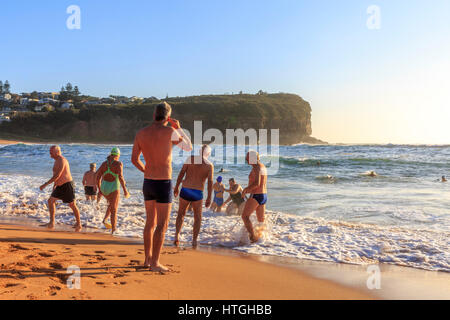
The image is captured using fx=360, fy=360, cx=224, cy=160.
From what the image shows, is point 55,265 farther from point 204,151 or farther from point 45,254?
point 204,151

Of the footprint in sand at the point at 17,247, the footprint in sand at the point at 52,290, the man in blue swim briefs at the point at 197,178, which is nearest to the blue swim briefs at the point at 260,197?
the man in blue swim briefs at the point at 197,178

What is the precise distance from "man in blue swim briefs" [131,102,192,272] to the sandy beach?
455mm

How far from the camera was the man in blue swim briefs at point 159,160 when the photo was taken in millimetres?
3887

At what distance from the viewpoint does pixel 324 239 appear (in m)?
6.67

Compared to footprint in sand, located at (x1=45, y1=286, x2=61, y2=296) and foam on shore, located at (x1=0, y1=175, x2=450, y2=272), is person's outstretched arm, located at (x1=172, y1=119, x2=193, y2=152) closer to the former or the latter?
footprint in sand, located at (x1=45, y1=286, x2=61, y2=296)

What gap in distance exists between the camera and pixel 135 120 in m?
82.4

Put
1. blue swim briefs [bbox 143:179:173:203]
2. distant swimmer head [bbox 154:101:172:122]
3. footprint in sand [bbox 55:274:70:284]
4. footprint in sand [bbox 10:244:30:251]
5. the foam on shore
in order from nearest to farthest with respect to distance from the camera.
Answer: footprint in sand [bbox 55:274:70:284] → distant swimmer head [bbox 154:101:172:122] → blue swim briefs [bbox 143:179:173:203] → footprint in sand [bbox 10:244:30:251] → the foam on shore

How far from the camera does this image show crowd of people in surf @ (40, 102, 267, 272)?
393cm

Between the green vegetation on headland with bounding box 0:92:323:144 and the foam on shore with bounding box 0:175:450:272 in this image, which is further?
the green vegetation on headland with bounding box 0:92:323:144

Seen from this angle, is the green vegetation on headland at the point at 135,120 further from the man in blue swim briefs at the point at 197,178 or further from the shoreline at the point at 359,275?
the shoreline at the point at 359,275

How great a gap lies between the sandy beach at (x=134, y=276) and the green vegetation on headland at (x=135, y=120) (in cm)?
7399

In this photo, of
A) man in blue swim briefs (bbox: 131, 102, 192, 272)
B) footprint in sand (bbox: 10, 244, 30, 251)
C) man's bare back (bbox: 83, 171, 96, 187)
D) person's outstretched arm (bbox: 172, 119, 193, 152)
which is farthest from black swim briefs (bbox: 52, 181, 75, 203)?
person's outstretched arm (bbox: 172, 119, 193, 152)

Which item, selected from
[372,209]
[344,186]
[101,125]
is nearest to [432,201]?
[372,209]

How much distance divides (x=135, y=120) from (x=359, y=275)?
81471 millimetres
